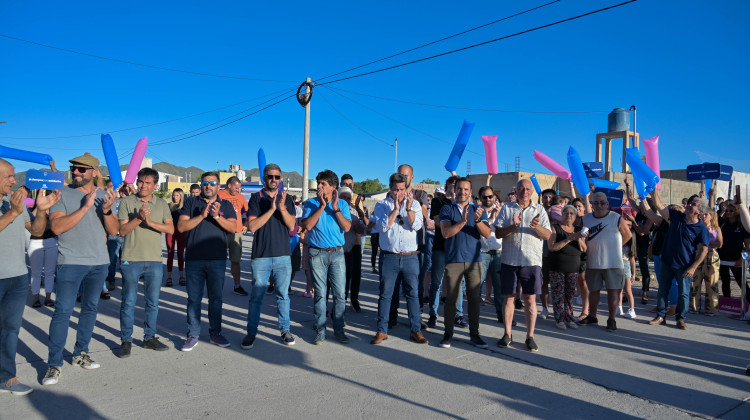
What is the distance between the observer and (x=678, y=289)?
666 centimetres

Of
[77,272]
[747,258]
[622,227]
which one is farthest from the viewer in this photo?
[747,258]

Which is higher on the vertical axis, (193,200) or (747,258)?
(193,200)

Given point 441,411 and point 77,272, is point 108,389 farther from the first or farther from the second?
point 441,411

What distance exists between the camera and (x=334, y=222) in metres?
5.51

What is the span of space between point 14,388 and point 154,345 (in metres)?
1.32

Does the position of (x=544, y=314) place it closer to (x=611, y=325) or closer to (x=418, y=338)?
(x=611, y=325)

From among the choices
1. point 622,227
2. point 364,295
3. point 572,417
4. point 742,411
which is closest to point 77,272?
point 572,417

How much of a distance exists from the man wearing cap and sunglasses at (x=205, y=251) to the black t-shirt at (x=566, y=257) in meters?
4.47

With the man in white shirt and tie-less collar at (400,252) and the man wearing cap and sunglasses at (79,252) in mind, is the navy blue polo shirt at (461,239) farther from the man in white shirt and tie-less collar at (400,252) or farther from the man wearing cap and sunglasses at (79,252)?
the man wearing cap and sunglasses at (79,252)

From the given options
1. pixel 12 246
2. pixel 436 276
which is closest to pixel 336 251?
pixel 436 276

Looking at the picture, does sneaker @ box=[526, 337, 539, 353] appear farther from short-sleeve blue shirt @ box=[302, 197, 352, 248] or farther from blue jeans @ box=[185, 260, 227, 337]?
blue jeans @ box=[185, 260, 227, 337]

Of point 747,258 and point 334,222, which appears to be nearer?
point 334,222

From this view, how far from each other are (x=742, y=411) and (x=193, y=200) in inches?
222

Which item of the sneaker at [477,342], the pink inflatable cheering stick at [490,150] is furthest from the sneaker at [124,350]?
the pink inflatable cheering stick at [490,150]
